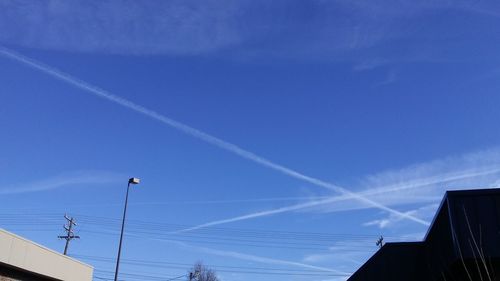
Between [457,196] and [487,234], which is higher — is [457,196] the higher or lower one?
the higher one

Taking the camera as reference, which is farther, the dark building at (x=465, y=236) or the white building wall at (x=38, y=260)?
the white building wall at (x=38, y=260)

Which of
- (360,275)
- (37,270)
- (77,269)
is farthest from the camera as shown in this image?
(360,275)

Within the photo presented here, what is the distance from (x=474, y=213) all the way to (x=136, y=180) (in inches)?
780

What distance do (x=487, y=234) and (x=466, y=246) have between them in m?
0.72

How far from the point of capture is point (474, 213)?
44.7 feet

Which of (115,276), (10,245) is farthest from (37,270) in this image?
(115,276)

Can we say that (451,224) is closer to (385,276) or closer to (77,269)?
(385,276)

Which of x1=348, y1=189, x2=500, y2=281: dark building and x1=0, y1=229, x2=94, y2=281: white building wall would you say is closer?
x1=348, y1=189, x2=500, y2=281: dark building

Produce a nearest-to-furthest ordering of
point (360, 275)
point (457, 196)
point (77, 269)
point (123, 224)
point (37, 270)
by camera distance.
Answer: point (457, 196) < point (37, 270) < point (77, 269) < point (360, 275) < point (123, 224)

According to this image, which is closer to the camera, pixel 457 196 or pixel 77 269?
pixel 457 196

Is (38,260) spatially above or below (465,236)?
above

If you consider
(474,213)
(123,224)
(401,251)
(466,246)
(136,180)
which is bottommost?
(466,246)

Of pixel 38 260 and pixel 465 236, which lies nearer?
pixel 465 236

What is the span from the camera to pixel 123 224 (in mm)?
28312
